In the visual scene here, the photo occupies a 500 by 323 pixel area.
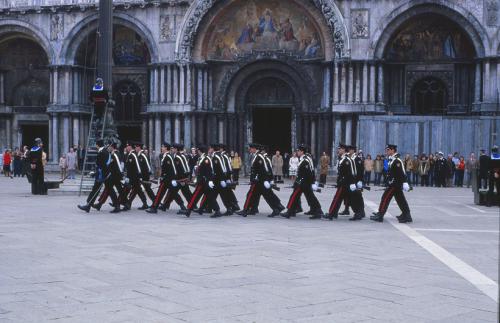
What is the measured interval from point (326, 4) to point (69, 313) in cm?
2607

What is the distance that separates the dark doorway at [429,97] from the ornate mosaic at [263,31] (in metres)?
4.50

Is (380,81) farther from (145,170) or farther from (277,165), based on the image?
(145,170)

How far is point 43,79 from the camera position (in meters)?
37.8

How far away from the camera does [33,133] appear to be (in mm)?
38625

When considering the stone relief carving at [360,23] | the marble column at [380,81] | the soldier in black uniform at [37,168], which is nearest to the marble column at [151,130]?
the stone relief carving at [360,23]

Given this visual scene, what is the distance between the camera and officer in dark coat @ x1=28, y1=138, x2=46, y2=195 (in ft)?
74.9

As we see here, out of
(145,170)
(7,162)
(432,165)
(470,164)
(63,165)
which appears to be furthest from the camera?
(7,162)

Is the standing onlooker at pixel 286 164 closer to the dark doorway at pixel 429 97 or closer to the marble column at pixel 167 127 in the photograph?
the marble column at pixel 167 127

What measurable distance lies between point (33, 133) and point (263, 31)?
44.3 feet

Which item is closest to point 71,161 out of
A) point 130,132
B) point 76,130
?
point 76,130

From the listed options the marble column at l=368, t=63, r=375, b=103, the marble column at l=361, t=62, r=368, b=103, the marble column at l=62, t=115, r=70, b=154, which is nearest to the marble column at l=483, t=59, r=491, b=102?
the marble column at l=368, t=63, r=375, b=103

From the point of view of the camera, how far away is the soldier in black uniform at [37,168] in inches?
899

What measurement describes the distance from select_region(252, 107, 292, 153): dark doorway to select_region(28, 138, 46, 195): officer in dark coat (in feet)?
44.3

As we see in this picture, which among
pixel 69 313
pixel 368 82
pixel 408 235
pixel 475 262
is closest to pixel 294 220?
pixel 408 235
